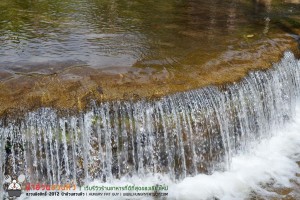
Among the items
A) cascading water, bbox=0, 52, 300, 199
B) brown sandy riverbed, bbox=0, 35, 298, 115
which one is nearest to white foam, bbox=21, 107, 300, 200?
cascading water, bbox=0, 52, 300, 199

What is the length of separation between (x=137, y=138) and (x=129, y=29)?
3.81 m

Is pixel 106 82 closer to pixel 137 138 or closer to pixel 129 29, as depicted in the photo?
pixel 137 138

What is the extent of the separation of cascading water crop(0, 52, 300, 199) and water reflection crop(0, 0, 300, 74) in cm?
100

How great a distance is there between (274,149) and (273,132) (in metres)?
0.48

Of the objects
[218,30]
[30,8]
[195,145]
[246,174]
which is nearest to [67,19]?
[30,8]

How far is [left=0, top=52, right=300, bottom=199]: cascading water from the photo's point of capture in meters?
6.02

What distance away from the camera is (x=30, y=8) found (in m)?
10.7

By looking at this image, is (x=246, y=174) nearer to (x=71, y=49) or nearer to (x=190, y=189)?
(x=190, y=189)

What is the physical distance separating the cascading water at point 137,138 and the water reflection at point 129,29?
1.00 m

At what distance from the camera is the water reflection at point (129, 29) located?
7.56 metres

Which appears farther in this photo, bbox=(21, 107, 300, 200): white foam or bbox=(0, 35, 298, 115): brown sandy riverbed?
bbox=(21, 107, 300, 200): white foam

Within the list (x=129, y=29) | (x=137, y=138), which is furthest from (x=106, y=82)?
(x=129, y=29)

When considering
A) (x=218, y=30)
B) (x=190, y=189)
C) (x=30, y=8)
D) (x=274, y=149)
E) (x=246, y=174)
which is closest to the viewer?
(x=190, y=189)

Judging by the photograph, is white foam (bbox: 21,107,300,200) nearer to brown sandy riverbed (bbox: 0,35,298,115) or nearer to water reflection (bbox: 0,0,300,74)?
brown sandy riverbed (bbox: 0,35,298,115)
